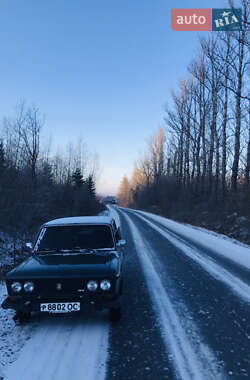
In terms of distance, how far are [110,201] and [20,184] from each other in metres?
66.2

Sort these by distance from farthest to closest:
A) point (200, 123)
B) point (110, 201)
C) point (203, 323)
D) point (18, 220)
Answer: point (110, 201), point (200, 123), point (18, 220), point (203, 323)

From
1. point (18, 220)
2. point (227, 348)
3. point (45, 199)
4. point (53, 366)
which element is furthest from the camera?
point (45, 199)

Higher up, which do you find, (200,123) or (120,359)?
(200,123)

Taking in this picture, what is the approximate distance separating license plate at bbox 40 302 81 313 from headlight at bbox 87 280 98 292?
28 centimetres

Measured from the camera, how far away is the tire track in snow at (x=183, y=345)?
290 cm

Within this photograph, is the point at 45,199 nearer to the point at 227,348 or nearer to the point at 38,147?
the point at 38,147

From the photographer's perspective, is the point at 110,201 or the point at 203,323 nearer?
the point at 203,323

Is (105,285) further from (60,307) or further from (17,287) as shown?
(17,287)

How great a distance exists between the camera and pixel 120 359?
10.4 feet

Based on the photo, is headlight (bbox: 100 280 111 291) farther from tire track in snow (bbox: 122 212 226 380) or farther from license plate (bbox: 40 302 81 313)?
tire track in snow (bbox: 122 212 226 380)

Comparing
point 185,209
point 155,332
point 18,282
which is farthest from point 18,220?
point 185,209

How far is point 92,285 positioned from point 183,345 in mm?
1525

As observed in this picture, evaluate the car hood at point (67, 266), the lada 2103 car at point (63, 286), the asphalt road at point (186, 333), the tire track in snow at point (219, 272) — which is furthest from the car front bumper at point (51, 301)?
the tire track in snow at point (219, 272)

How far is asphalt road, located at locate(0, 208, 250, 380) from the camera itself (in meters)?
2.92
